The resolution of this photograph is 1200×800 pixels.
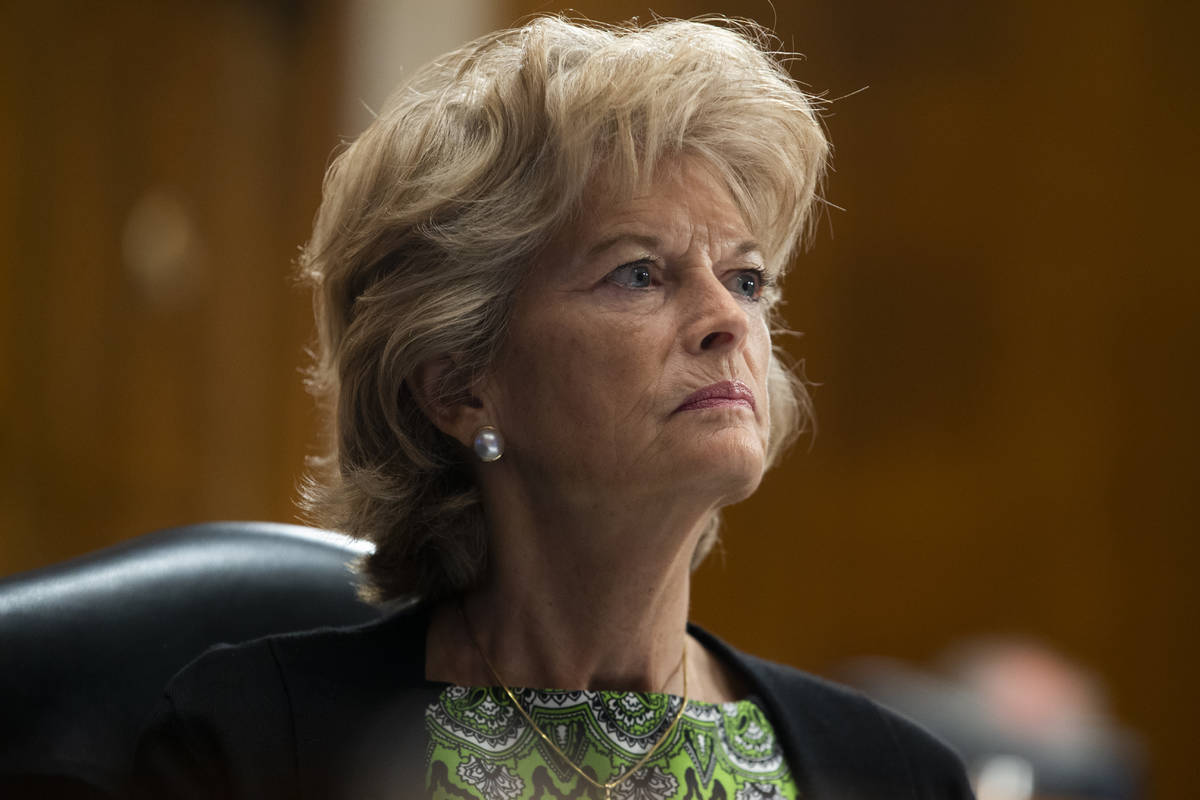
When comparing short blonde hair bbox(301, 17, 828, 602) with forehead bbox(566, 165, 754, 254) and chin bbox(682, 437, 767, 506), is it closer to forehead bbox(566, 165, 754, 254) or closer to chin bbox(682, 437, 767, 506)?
forehead bbox(566, 165, 754, 254)

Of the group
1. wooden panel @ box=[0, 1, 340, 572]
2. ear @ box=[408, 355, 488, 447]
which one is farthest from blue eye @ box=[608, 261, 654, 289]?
wooden panel @ box=[0, 1, 340, 572]

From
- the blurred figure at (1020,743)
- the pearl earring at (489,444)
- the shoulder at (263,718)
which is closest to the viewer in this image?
the shoulder at (263,718)

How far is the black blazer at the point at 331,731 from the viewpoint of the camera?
1277 millimetres

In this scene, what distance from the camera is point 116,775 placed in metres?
1.32

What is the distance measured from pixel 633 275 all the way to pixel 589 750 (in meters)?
0.50

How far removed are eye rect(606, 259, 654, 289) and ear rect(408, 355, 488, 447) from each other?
0.21 m

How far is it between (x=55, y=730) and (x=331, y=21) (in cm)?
253

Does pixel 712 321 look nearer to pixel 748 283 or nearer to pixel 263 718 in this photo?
pixel 748 283

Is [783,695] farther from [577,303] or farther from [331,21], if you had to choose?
[331,21]

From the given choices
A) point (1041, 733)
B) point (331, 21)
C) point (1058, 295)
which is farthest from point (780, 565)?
point (331, 21)

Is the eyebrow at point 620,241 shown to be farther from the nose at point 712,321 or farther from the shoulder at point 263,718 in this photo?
the shoulder at point 263,718

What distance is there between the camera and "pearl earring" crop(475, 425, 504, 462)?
1.38 meters

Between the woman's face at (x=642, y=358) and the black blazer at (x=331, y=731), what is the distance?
27 centimetres

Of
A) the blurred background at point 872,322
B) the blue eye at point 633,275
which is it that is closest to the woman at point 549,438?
the blue eye at point 633,275
